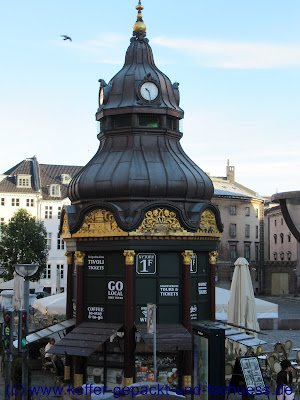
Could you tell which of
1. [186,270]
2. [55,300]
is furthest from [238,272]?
[55,300]

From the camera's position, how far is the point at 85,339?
18375 millimetres

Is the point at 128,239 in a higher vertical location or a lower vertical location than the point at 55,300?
higher

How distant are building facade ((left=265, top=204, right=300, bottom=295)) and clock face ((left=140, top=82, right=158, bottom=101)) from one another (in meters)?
58.4

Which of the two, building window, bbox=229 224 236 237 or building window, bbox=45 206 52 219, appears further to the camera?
building window, bbox=229 224 236 237

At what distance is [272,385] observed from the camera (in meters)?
21.0

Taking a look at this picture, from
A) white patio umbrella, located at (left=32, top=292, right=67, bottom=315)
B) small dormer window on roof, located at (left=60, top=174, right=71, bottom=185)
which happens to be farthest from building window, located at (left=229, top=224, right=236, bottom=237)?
white patio umbrella, located at (left=32, top=292, right=67, bottom=315)

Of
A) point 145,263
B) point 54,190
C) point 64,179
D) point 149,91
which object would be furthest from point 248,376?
point 64,179

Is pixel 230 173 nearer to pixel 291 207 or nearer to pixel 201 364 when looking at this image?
pixel 201 364

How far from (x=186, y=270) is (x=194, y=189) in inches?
92.3

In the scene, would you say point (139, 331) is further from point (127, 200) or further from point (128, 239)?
point (127, 200)

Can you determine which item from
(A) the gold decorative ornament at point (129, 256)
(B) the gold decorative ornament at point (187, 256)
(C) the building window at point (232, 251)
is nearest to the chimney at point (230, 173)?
(C) the building window at point (232, 251)

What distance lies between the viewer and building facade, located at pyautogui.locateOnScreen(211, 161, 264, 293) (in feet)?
244

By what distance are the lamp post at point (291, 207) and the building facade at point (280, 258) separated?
64.9 metres

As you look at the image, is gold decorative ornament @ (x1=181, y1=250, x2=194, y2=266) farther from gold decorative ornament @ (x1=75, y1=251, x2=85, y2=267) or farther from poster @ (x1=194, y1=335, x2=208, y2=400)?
gold decorative ornament @ (x1=75, y1=251, x2=85, y2=267)
